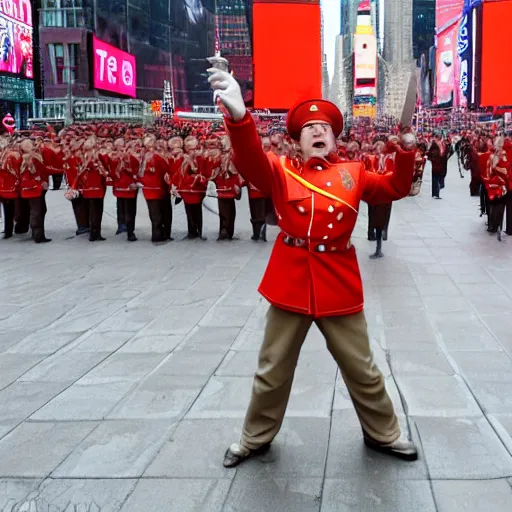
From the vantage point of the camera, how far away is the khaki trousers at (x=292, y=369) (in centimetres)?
371

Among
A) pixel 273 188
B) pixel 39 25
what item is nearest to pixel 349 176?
pixel 273 188

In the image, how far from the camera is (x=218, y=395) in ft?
16.0

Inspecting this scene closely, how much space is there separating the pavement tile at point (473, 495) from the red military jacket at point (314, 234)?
0.91 meters

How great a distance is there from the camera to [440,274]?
9.09 m

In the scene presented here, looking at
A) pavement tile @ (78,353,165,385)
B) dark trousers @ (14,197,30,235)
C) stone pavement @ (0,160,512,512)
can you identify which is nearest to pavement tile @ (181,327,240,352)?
stone pavement @ (0,160,512,512)

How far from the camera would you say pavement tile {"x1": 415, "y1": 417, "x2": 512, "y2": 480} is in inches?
146

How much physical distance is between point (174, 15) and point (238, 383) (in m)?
55.5

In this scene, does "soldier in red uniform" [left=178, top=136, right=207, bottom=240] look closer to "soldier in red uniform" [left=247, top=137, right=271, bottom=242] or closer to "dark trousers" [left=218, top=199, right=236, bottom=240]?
"dark trousers" [left=218, top=199, right=236, bottom=240]

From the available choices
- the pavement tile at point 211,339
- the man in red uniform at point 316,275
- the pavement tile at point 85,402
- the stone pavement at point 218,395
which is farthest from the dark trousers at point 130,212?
the man in red uniform at point 316,275

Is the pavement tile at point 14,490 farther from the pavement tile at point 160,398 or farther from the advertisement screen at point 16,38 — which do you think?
the advertisement screen at point 16,38

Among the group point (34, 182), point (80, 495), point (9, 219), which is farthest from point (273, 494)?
point (9, 219)

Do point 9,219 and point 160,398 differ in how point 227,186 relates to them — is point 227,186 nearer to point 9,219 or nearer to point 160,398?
point 9,219

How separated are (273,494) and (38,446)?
1.38 m

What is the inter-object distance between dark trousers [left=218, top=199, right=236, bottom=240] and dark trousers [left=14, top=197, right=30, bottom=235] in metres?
3.47
